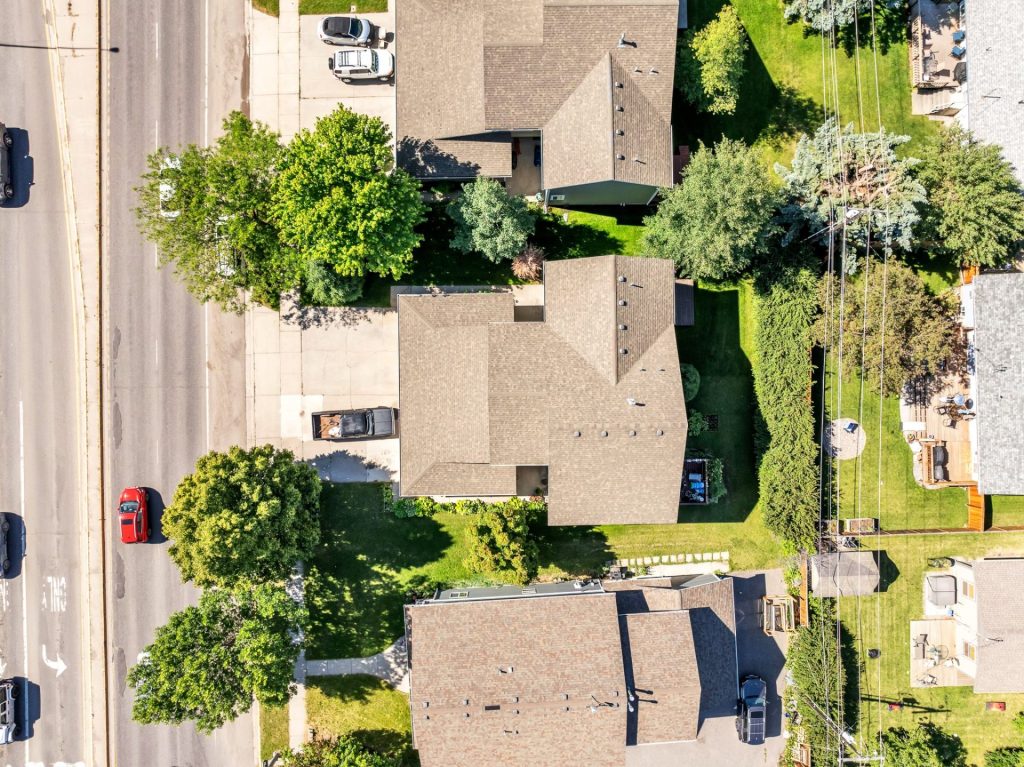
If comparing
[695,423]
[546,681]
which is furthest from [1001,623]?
[546,681]

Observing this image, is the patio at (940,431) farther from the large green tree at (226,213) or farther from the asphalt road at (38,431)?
the asphalt road at (38,431)

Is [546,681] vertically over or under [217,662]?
under

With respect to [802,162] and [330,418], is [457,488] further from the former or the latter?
[802,162]

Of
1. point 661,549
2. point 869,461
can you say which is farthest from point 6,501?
point 869,461

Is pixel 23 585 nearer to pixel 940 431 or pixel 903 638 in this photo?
pixel 903 638

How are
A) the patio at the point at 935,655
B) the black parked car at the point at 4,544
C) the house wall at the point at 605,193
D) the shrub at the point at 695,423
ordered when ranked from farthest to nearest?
the patio at the point at 935,655 < the black parked car at the point at 4,544 < the shrub at the point at 695,423 < the house wall at the point at 605,193

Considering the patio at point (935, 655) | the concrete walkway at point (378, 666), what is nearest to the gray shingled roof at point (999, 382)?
the patio at point (935, 655)
